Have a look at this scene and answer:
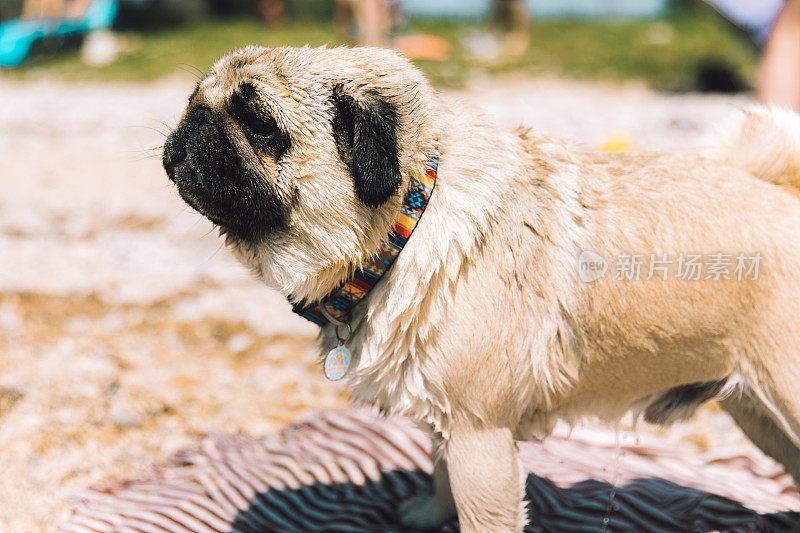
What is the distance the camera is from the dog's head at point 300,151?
2234 mm

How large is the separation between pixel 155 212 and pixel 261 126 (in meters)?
5.26

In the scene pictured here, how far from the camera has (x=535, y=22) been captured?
19.0 meters

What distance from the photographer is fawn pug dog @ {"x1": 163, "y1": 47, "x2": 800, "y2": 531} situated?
2.25 m

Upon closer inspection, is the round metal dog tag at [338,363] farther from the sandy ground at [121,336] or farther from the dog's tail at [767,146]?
the dog's tail at [767,146]

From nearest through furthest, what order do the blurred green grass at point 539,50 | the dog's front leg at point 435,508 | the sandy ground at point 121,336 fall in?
1. the dog's front leg at point 435,508
2. the sandy ground at point 121,336
3. the blurred green grass at point 539,50

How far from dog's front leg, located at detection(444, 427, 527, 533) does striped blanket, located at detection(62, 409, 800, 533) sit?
0.72 metres

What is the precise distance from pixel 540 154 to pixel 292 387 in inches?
92.8

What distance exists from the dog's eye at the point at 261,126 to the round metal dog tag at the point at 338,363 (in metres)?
0.70

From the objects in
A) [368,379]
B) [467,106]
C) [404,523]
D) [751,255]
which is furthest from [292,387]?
[751,255]

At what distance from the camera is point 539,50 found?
15797 mm

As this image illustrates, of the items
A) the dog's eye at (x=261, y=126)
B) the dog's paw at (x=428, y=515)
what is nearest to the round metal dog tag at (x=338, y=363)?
the dog's eye at (x=261, y=126)
